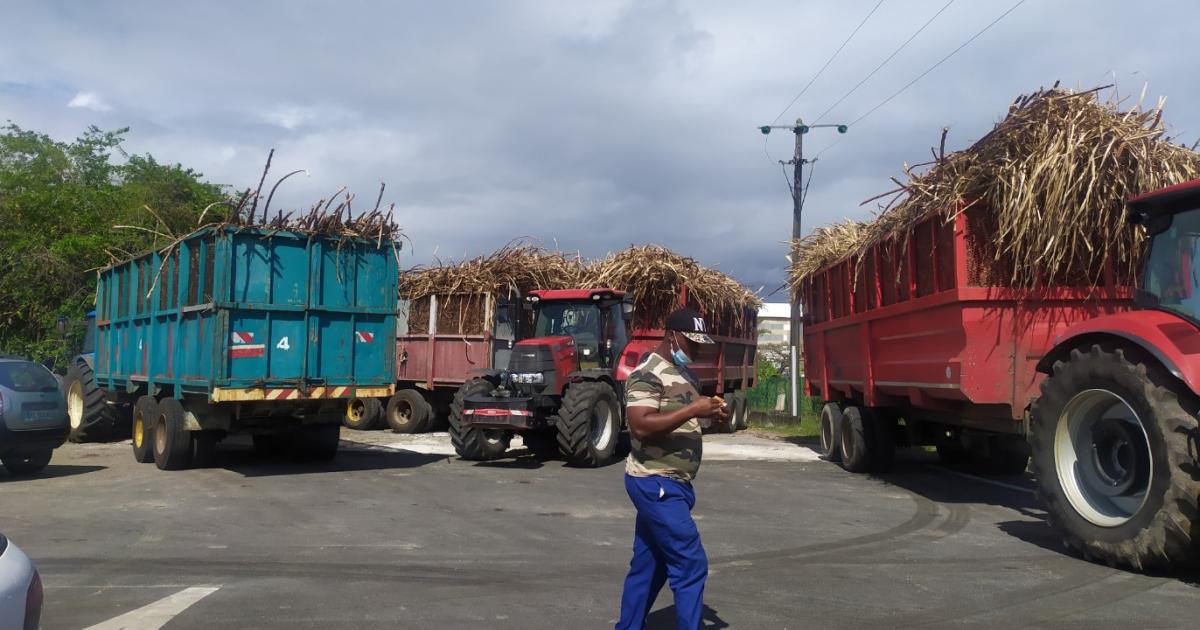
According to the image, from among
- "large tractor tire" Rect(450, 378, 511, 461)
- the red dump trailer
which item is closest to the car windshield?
"large tractor tire" Rect(450, 378, 511, 461)

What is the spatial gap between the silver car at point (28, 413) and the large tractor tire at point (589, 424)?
5.96 metres

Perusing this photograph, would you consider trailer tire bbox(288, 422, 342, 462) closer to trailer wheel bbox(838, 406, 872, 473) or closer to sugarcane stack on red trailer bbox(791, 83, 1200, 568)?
trailer wheel bbox(838, 406, 872, 473)

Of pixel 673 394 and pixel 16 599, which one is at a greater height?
pixel 673 394

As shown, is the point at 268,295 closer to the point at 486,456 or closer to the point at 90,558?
the point at 486,456

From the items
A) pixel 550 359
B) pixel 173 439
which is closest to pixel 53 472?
pixel 173 439

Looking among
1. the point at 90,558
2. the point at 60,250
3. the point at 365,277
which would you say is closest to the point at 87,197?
the point at 60,250

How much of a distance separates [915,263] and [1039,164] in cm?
170

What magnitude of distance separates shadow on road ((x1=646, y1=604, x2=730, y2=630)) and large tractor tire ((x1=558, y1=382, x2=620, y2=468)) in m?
6.40

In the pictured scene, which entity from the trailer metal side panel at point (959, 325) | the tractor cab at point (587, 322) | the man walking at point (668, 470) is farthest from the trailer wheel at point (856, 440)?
the man walking at point (668, 470)

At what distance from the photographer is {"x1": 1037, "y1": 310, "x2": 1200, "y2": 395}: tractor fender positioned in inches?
213

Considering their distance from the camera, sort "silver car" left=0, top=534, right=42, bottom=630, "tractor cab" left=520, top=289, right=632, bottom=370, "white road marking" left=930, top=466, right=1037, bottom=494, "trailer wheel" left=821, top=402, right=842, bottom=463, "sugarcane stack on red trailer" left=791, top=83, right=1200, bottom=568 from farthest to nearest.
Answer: "tractor cab" left=520, top=289, right=632, bottom=370, "trailer wheel" left=821, top=402, right=842, bottom=463, "white road marking" left=930, top=466, right=1037, bottom=494, "sugarcane stack on red trailer" left=791, top=83, right=1200, bottom=568, "silver car" left=0, top=534, right=42, bottom=630

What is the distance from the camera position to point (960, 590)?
18.0 ft

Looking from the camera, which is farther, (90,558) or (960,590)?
(90,558)

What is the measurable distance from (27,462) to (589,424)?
6962 mm
